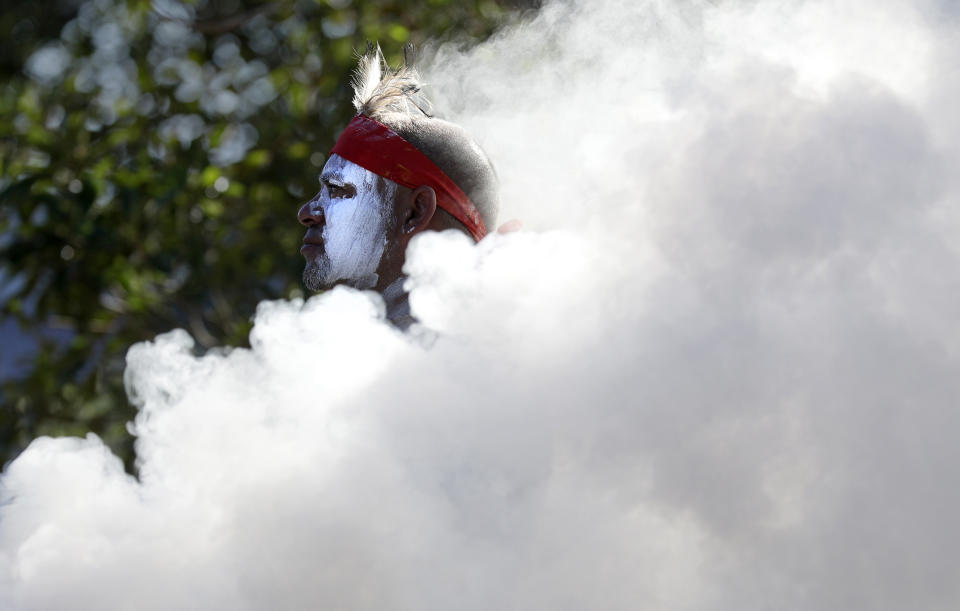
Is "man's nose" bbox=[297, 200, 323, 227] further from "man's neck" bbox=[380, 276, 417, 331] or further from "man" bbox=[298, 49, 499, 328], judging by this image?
"man's neck" bbox=[380, 276, 417, 331]

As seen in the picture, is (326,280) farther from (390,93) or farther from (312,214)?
(390,93)

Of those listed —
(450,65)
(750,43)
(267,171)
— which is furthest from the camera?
(267,171)

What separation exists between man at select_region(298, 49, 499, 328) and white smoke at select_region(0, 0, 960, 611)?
0.76ft

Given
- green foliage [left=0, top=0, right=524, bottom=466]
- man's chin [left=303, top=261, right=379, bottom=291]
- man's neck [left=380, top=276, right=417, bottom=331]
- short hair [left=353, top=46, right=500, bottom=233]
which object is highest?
short hair [left=353, top=46, right=500, bottom=233]

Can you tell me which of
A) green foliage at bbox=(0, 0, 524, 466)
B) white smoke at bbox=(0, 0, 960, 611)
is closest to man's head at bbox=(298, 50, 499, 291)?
white smoke at bbox=(0, 0, 960, 611)

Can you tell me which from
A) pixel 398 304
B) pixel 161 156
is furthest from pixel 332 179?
pixel 161 156

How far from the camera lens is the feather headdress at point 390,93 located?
2268mm

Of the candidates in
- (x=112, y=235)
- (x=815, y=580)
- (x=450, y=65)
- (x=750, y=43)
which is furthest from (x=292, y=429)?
(x=112, y=235)

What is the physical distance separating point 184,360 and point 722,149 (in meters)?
1.13

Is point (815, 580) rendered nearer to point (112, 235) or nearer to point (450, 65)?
point (450, 65)

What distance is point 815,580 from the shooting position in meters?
1.59

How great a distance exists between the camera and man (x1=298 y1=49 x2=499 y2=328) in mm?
2195

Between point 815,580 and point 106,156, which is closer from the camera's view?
point 815,580

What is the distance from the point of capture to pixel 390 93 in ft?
7.55
